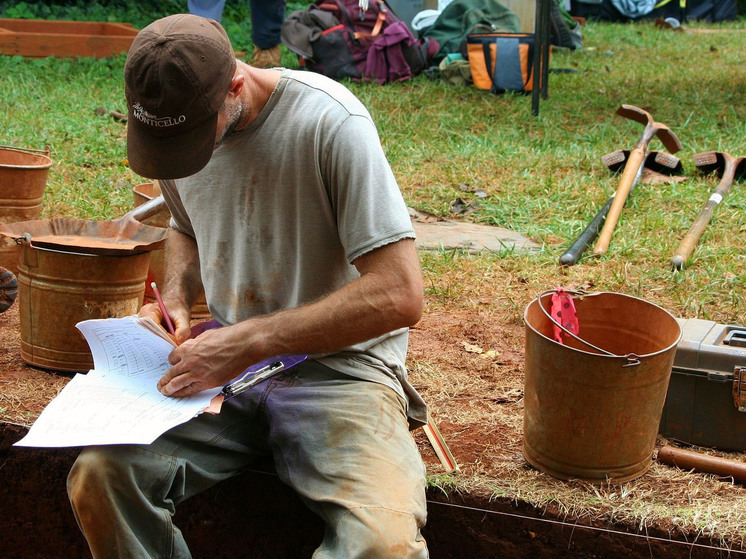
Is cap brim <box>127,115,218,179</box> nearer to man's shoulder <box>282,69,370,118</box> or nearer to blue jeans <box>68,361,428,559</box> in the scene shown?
man's shoulder <box>282,69,370,118</box>

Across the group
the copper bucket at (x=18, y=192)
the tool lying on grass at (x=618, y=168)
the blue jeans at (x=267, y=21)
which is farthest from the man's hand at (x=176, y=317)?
the blue jeans at (x=267, y=21)

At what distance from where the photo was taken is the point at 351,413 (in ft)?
7.48

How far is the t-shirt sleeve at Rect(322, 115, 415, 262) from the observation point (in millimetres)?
2156

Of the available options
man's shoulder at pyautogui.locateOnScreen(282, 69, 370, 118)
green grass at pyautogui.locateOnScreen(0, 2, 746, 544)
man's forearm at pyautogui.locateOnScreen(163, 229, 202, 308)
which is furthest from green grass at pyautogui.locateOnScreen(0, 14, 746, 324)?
man's shoulder at pyautogui.locateOnScreen(282, 69, 370, 118)

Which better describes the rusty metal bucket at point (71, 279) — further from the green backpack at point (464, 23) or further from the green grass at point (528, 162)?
the green backpack at point (464, 23)

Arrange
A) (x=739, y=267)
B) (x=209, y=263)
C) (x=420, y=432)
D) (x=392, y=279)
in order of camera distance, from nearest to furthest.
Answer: (x=392, y=279) < (x=209, y=263) < (x=420, y=432) < (x=739, y=267)

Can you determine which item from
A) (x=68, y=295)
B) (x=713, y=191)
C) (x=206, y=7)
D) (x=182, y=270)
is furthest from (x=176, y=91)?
(x=206, y=7)

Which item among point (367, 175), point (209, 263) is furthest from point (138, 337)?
point (367, 175)

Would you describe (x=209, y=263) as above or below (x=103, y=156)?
above

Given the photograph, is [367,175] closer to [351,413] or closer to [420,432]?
[351,413]

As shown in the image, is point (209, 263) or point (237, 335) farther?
point (209, 263)

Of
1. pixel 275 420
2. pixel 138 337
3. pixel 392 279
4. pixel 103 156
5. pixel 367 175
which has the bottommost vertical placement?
pixel 103 156

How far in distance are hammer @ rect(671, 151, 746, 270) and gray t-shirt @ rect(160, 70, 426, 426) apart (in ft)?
8.24

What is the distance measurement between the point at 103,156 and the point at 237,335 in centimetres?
480
